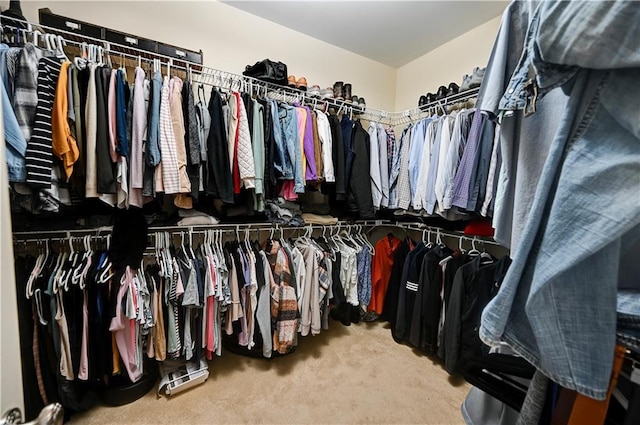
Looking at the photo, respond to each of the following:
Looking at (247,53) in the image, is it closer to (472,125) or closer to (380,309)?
(472,125)

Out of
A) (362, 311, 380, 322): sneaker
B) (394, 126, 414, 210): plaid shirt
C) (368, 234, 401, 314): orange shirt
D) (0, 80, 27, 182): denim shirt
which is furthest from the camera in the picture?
(362, 311, 380, 322): sneaker

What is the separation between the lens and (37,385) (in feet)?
3.86

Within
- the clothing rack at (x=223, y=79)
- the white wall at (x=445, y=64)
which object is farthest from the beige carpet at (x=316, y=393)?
the white wall at (x=445, y=64)

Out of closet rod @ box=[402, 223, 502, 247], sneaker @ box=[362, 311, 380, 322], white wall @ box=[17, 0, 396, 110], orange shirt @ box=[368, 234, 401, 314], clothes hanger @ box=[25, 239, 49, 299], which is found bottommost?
sneaker @ box=[362, 311, 380, 322]

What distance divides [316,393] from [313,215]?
1.21 metres

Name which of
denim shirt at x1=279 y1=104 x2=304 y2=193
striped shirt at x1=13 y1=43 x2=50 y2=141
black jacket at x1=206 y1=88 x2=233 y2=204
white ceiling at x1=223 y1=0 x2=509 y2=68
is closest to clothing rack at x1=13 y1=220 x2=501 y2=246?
black jacket at x1=206 y1=88 x2=233 y2=204

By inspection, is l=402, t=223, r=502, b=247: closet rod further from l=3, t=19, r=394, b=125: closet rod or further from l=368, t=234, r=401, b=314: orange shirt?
l=3, t=19, r=394, b=125: closet rod

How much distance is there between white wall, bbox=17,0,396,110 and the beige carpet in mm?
2322

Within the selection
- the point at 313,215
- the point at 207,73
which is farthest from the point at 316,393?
the point at 207,73

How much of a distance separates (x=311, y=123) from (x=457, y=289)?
5.00 ft

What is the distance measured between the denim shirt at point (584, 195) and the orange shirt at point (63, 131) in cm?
164

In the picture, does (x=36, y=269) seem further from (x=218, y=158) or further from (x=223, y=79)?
(x=223, y=79)

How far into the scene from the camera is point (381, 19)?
6.79 ft

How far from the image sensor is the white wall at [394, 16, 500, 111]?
208 cm
